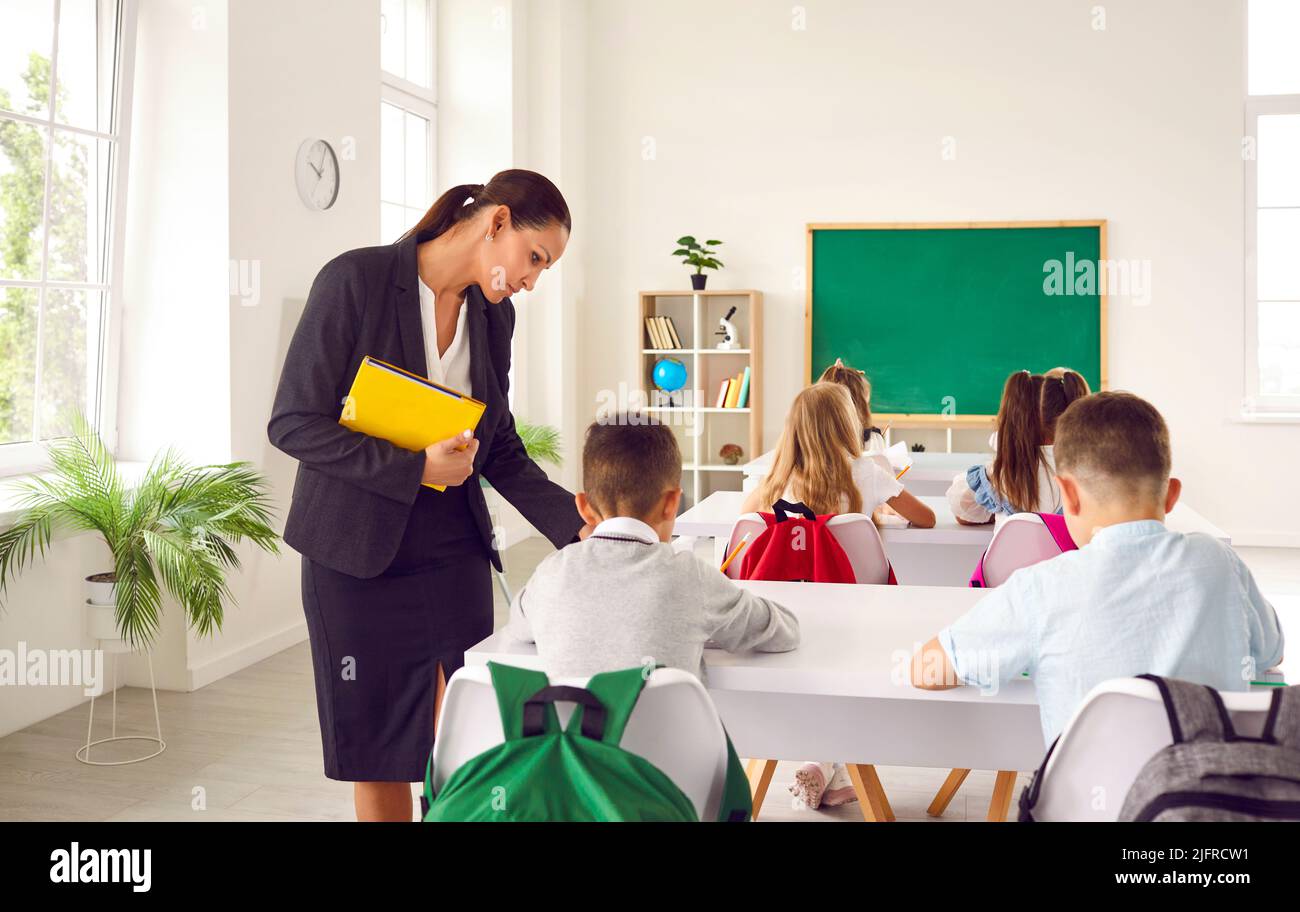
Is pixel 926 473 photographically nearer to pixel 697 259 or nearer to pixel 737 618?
pixel 697 259

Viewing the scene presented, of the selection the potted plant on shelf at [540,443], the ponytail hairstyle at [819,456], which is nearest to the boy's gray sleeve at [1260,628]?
the ponytail hairstyle at [819,456]

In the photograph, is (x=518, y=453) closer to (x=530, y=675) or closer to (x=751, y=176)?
(x=530, y=675)

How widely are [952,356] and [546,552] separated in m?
2.80

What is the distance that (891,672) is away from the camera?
5.38 ft

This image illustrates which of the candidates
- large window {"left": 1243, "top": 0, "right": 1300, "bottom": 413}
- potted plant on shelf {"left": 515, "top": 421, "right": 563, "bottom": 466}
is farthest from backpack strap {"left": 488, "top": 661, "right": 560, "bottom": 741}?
large window {"left": 1243, "top": 0, "right": 1300, "bottom": 413}

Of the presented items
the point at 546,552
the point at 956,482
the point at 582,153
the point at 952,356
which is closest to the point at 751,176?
the point at 582,153

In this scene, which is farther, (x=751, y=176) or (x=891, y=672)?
(x=751, y=176)

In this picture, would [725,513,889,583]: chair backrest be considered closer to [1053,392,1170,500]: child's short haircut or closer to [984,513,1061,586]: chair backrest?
[984,513,1061,586]: chair backrest

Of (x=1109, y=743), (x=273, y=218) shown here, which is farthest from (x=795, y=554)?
(x=273, y=218)

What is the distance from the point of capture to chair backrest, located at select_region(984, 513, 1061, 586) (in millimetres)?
2650

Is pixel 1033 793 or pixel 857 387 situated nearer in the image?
pixel 1033 793

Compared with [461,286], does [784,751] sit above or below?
below

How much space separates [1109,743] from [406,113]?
605 cm

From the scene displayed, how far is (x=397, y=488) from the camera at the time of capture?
1.84 meters
